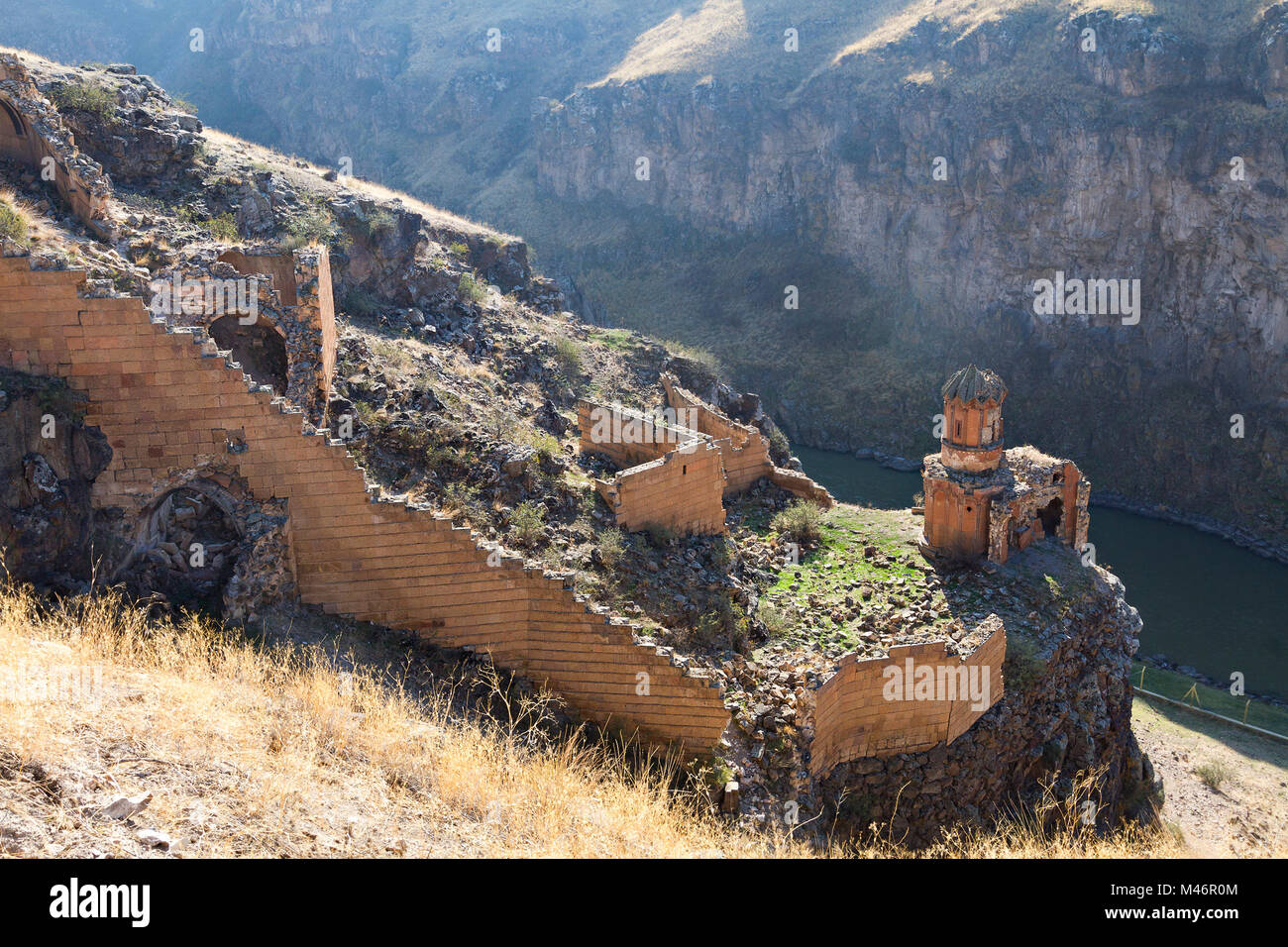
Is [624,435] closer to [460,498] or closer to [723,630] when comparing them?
[460,498]

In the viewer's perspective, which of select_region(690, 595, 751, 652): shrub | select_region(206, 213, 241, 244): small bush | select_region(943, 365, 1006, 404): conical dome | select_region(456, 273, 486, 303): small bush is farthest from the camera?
select_region(456, 273, 486, 303): small bush

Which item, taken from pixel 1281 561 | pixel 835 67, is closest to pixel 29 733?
pixel 1281 561

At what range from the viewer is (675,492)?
15289 millimetres

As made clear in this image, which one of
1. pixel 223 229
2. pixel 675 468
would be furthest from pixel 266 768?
pixel 223 229

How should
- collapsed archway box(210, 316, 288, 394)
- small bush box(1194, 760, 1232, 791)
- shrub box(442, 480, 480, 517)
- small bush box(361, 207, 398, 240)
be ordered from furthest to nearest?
small bush box(361, 207, 398, 240)
small bush box(1194, 760, 1232, 791)
collapsed archway box(210, 316, 288, 394)
shrub box(442, 480, 480, 517)

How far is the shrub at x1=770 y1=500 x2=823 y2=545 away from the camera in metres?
17.0

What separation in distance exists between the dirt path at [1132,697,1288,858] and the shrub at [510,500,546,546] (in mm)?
10778

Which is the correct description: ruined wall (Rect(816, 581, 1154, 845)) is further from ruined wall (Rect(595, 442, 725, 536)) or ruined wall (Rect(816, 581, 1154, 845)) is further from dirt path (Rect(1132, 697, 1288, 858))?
ruined wall (Rect(595, 442, 725, 536))

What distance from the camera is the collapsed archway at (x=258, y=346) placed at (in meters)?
15.0

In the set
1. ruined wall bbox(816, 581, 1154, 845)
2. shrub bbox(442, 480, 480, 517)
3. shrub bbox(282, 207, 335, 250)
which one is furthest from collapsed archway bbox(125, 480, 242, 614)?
shrub bbox(282, 207, 335, 250)

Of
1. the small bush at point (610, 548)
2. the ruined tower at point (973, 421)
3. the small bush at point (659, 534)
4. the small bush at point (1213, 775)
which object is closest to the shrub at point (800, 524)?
the ruined tower at point (973, 421)

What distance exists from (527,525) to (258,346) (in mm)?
5370

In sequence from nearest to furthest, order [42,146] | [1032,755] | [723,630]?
[723,630] < [1032,755] < [42,146]

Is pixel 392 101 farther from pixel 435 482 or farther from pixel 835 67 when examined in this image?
pixel 435 482
